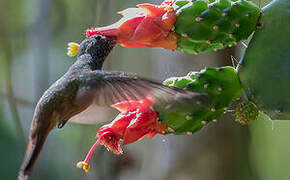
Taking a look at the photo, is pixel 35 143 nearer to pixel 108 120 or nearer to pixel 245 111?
pixel 108 120

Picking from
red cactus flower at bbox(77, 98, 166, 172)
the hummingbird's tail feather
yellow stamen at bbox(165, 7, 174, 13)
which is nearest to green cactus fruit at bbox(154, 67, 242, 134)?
red cactus flower at bbox(77, 98, 166, 172)

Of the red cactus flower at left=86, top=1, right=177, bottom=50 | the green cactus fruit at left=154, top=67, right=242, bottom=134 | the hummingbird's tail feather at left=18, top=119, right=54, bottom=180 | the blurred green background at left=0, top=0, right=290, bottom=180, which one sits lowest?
the blurred green background at left=0, top=0, right=290, bottom=180

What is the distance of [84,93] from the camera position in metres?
1.12

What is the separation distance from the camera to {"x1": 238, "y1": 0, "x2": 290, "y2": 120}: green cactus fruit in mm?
1156

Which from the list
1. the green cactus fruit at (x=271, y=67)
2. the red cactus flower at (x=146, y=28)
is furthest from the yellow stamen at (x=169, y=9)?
the green cactus fruit at (x=271, y=67)

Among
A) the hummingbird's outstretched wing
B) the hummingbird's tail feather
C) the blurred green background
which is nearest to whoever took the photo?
the hummingbird's outstretched wing

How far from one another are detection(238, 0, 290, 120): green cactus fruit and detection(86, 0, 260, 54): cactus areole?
0.06 metres

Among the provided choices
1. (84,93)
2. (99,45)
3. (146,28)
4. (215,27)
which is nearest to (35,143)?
(84,93)

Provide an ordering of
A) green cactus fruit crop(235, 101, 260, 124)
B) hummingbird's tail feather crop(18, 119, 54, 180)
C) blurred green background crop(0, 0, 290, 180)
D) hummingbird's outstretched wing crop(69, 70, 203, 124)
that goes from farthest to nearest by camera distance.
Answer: blurred green background crop(0, 0, 290, 180), green cactus fruit crop(235, 101, 260, 124), hummingbird's tail feather crop(18, 119, 54, 180), hummingbird's outstretched wing crop(69, 70, 203, 124)

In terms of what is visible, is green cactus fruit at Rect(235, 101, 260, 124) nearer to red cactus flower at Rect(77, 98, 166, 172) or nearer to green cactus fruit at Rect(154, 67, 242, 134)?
green cactus fruit at Rect(154, 67, 242, 134)

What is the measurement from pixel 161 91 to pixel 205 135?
5.15 ft

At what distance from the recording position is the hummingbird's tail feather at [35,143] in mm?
1119

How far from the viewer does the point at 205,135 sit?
249 cm

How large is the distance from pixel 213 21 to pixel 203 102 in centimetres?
22
